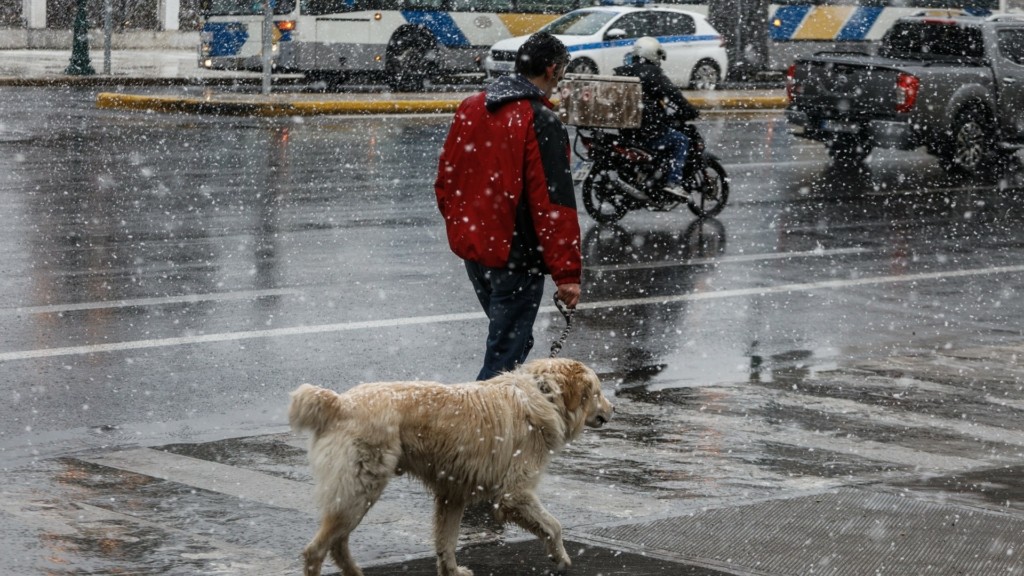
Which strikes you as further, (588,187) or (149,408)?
(588,187)

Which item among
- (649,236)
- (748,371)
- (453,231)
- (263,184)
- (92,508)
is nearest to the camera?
(92,508)

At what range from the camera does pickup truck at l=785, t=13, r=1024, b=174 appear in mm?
19906

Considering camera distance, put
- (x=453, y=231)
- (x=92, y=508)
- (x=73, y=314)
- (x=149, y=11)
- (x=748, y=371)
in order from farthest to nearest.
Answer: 1. (x=149, y=11)
2. (x=73, y=314)
3. (x=748, y=371)
4. (x=453, y=231)
5. (x=92, y=508)

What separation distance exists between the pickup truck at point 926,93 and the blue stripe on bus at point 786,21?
597 inches

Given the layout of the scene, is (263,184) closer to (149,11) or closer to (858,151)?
(858,151)

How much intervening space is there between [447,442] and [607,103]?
10.3 meters

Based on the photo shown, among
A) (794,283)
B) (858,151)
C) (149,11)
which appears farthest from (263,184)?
(149,11)

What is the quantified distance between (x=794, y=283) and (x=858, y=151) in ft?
30.8

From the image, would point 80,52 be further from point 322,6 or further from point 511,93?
point 511,93

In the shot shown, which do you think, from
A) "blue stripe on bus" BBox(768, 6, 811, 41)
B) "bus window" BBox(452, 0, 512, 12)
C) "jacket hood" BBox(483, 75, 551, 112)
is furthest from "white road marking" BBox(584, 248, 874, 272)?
"blue stripe on bus" BBox(768, 6, 811, 41)

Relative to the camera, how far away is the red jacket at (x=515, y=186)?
6.68m

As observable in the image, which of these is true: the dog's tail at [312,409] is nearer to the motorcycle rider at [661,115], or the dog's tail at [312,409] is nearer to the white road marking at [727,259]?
the white road marking at [727,259]

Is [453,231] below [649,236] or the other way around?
the other way around

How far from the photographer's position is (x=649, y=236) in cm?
1503
